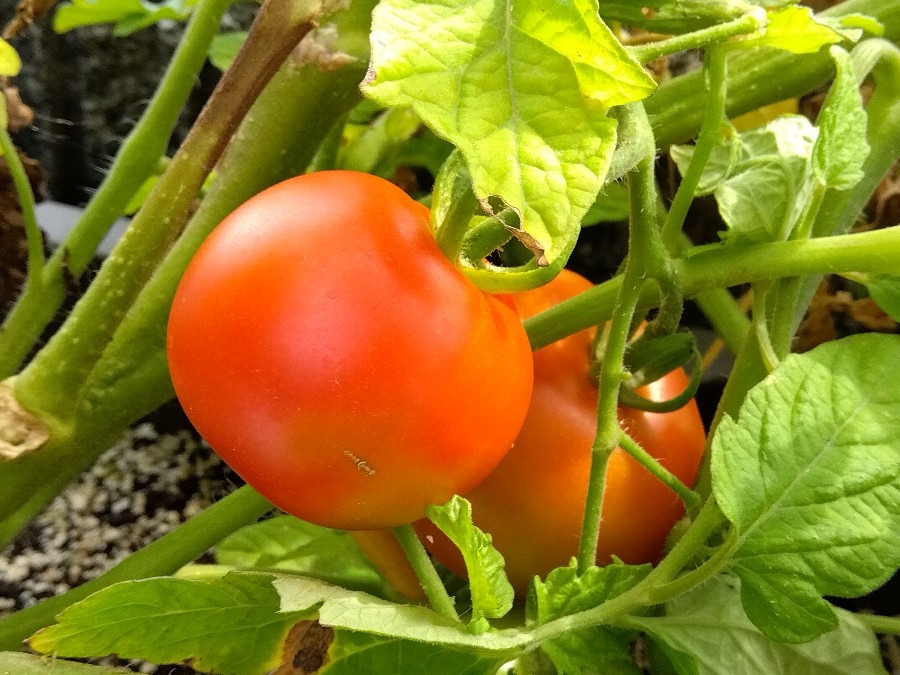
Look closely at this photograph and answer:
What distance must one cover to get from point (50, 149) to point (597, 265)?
68cm

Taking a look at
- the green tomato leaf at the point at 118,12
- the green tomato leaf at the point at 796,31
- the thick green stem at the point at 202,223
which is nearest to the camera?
the green tomato leaf at the point at 796,31

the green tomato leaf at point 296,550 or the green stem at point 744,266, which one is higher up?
the green stem at point 744,266

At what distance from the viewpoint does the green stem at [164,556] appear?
18.2 inches

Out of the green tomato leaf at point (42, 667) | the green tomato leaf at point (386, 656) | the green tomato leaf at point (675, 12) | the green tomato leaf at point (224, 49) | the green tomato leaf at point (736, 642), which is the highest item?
the green tomato leaf at point (675, 12)

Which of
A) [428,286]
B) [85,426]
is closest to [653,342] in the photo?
[428,286]

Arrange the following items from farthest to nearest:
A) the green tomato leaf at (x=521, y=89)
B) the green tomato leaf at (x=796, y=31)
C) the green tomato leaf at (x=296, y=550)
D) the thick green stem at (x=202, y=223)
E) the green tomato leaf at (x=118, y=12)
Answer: the green tomato leaf at (x=118, y=12)
the green tomato leaf at (x=296, y=550)
the thick green stem at (x=202, y=223)
the green tomato leaf at (x=796, y=31)
the green tomato leaf at (x=521, y=89)

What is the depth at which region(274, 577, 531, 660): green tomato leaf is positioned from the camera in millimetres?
298

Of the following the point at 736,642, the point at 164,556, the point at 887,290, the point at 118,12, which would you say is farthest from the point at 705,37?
the point at 118,12

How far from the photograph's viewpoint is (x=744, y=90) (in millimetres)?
519

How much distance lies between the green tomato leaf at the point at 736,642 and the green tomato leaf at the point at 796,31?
28 centimetres

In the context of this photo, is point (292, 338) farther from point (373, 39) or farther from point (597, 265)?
point (597, 265)

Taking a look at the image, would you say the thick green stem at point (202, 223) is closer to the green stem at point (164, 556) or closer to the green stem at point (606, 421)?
the green stem at point (164, 556)

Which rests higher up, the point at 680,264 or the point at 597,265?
the point at 680,264

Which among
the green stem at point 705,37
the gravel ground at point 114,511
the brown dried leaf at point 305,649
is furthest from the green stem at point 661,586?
the gravel ground at point 114,511
